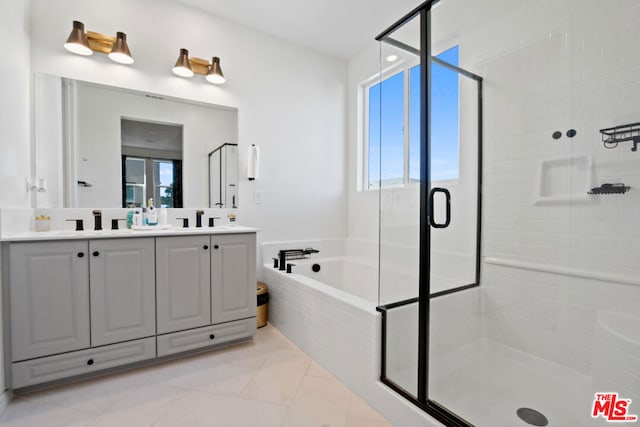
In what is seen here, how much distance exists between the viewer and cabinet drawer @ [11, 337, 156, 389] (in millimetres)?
1557

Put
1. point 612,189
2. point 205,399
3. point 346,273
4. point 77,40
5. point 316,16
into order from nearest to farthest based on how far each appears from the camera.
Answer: point 612,189, point 205,399, point 77,40, point 316,16, point 346,273

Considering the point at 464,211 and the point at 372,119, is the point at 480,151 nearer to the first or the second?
the point at 464,211

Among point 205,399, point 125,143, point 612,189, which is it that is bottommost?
point 205,399

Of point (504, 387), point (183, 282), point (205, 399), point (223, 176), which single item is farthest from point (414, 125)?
point (205, 399)

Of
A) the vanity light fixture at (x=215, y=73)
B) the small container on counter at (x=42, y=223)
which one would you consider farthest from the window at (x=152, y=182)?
the vanity light fixture at (x=215, y=73)

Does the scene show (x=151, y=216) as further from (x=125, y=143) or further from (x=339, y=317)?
(x=339, y=317)

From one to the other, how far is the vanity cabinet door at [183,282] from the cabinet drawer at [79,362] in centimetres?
15

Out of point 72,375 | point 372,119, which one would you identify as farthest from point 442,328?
point 372,119

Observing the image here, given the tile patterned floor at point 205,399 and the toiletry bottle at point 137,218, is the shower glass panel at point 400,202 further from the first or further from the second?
the toiletry bottle at point 137,218

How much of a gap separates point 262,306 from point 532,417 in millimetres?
1862

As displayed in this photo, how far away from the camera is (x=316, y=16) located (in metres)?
2.62

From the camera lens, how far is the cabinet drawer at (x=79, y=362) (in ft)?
5.11

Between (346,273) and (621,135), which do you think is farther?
(346,273)

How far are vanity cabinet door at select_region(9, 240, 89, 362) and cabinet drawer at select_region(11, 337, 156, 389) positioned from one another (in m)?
0.05
